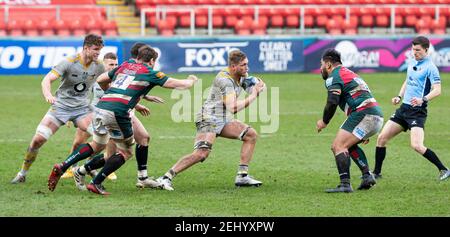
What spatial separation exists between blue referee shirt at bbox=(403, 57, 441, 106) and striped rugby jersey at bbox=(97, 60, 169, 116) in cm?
382

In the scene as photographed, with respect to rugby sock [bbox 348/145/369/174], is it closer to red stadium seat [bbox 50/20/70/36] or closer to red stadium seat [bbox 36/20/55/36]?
red stadium seat [bbox 50/20/70/36]

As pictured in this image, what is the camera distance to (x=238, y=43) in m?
30.4

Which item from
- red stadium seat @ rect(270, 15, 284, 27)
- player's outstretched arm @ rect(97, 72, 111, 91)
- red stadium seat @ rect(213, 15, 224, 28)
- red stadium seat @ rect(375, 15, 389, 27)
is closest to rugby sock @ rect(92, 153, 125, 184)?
player's outstretched arm @ rect(97, 72, 111, 91)

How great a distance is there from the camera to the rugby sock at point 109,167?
36.9 feet

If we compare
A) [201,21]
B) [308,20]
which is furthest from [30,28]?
[308,20]

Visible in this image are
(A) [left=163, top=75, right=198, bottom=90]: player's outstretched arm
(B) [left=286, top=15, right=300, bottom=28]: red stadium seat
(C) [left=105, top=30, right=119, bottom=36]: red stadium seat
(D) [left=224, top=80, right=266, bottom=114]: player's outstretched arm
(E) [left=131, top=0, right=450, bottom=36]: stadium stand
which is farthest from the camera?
(B) [left=286, top=15, right=300, bottom=28]: red stadium seat

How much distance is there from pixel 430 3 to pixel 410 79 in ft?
82.2

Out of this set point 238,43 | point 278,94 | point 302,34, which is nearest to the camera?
point 278,94

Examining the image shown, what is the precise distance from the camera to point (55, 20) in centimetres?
3148

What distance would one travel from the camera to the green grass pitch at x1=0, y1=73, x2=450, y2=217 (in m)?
10.4

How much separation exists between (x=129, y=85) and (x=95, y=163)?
1.22 m

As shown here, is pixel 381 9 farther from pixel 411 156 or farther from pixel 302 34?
pixel 411 156

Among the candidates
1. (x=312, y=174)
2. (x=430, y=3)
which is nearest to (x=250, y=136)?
(x=312, y=174)

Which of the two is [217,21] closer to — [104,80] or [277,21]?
[277,21]
